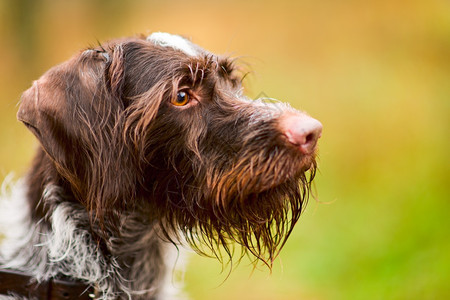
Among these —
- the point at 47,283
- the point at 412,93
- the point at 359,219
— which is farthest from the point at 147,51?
the point at 412,93

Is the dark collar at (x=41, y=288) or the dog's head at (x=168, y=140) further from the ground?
the dog's head at (x=168, y=140)

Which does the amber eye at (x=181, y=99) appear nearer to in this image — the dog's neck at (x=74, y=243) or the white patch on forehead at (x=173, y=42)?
the white patch on forehead at (x=173, y=42)

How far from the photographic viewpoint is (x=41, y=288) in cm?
261

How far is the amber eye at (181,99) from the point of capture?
252cm

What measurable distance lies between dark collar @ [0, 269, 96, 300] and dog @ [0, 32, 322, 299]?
1.1 inches

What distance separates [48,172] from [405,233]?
12.2 feet

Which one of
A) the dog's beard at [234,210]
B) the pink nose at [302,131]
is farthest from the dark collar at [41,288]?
the pink nose at [302,131]

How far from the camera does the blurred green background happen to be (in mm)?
5086

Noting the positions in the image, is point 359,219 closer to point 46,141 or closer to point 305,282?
point 305,282

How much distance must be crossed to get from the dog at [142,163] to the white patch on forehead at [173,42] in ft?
0.03

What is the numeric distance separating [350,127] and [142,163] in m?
4.91

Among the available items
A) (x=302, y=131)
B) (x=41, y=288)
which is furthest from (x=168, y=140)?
(x=41, y=288)

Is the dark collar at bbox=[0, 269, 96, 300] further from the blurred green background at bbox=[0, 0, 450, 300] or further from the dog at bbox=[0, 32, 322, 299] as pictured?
the blurred green background at bbox=[0, 0, 450, 300]

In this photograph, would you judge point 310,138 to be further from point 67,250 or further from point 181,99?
point 67,250
